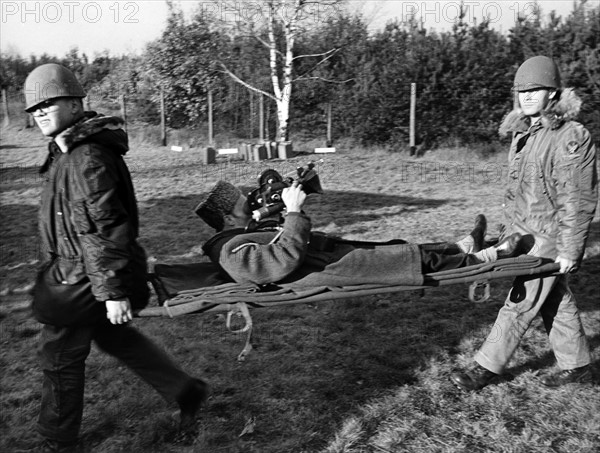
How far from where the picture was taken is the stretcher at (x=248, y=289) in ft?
9.30

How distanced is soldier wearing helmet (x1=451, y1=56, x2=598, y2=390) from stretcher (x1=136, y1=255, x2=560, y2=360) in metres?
0.19

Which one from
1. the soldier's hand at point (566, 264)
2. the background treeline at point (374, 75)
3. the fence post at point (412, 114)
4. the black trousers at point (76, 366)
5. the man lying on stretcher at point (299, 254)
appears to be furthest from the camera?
the fence post at point (412, 114)

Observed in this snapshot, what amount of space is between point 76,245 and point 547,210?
98.4 inches

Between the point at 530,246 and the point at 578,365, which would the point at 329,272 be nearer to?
the point at 530,246

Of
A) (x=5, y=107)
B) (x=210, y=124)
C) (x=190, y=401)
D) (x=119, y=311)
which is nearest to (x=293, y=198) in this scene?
(x=119, y=311)

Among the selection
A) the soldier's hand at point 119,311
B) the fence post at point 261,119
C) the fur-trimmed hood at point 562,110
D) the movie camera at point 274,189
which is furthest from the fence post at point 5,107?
the fur-trimmed hood at point 562,110

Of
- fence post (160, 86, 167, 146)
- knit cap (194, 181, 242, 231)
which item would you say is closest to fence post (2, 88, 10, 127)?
fence post (160, 86, 167, 146)

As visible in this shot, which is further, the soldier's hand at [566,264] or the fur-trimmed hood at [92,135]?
the soldier's hand at [566,264]

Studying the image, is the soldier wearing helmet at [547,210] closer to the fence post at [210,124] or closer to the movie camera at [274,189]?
the movie camera at [274,189]

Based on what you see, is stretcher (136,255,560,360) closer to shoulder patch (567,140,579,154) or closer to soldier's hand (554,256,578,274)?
soldier's hand (554,256,578,274)

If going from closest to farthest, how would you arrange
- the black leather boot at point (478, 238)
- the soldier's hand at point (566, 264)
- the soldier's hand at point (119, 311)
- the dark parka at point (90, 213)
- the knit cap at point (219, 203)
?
the dark parka at point (90, 213) → the soldier's hand at point (119, 311) → the soldier's hand at point (566, 264) → the knit cap at point (219, 203) → the black leather boot at point (478, 238)

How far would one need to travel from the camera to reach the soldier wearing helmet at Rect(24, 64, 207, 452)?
2.54m

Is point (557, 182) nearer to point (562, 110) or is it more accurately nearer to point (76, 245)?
point (562, 110)

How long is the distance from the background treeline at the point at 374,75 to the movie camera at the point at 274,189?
36.7ft
